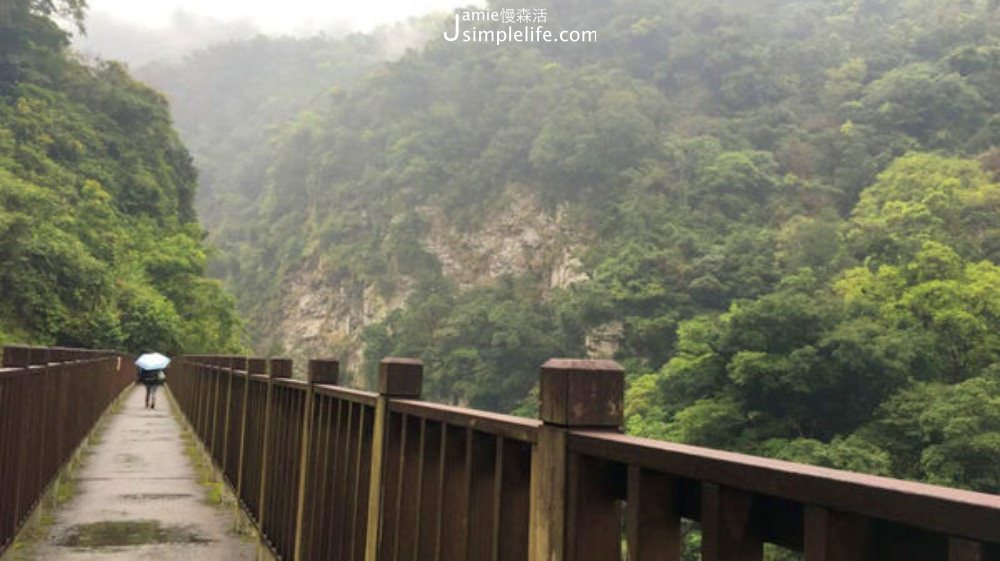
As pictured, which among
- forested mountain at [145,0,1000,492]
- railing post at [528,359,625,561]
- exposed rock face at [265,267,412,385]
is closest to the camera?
railing post at [528,359,625,561]

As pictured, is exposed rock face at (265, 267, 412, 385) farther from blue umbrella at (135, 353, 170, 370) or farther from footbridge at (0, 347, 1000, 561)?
footbridge at (0, 347, 1000, 561)

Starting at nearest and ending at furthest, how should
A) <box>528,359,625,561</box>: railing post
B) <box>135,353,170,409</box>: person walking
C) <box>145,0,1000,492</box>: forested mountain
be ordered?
1. <box>528,359,625,561</box>: railing post
2. <box>135,353,170,409</box>: person walking
3. <box>145,0,1000,492</box>: forested mountain

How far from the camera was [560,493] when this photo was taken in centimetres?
170

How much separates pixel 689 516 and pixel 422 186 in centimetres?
8165

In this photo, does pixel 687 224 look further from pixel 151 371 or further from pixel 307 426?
pixel 307 426

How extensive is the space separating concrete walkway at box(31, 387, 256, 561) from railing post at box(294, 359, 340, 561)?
151 cm

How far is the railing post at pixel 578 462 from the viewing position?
1.65 m

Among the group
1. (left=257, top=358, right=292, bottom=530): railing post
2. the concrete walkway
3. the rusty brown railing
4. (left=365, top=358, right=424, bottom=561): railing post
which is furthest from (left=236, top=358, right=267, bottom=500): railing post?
(left=365, top=358, right=424, bottom=561): railing post

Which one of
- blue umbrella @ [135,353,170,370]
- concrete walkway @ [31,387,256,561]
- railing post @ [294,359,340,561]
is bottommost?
concrete walkway @ [31,387,256,561]

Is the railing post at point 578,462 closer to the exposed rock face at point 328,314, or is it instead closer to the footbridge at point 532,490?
the footbridge at point 532,490

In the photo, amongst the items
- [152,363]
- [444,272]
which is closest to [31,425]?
[152,363]

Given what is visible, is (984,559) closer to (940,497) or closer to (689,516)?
(940,497)

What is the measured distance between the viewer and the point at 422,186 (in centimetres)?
8206

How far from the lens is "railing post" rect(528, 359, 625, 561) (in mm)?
1647
